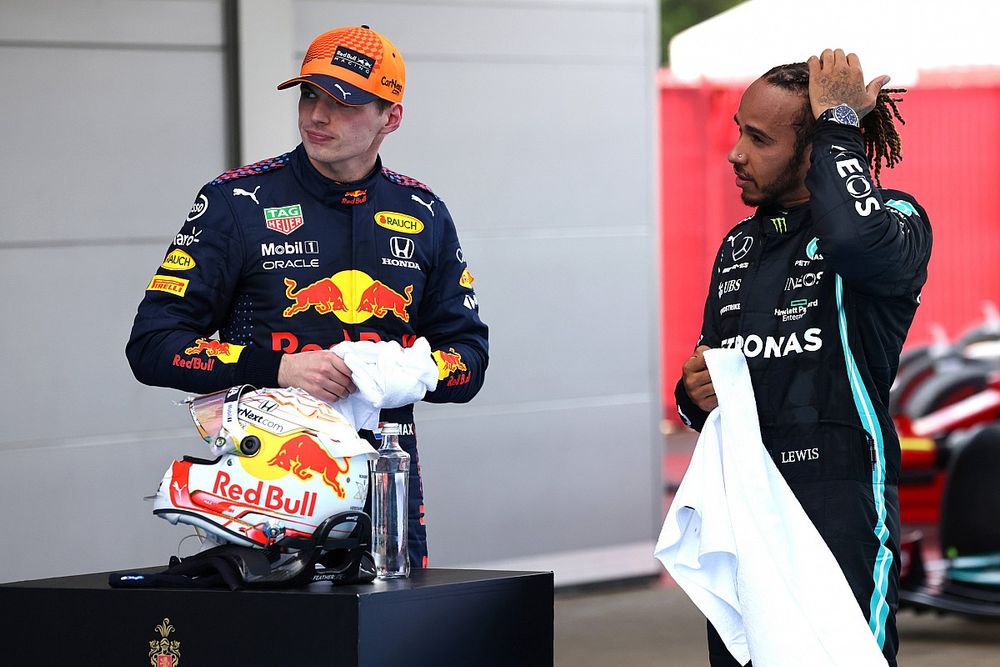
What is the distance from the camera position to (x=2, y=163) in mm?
5734

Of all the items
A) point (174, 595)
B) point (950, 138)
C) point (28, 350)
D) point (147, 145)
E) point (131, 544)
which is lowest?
→ point (131, 544)

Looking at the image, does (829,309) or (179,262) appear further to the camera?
(179,262)

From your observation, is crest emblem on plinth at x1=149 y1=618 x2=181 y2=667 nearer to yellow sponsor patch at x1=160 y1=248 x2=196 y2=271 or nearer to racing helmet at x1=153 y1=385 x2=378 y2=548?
racing helmet at x1=153 y1=385 x2=378 y2=548

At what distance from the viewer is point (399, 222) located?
3.20 meters

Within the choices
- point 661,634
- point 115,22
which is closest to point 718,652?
point 661,634

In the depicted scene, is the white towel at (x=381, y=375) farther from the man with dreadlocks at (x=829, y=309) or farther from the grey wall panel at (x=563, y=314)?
the grey wall panel at (x=563, y=314)

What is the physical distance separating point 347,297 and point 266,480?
2.04 feet

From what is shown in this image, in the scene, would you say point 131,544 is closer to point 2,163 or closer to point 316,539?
point 2,163

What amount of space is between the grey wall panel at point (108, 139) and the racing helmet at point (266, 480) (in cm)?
351

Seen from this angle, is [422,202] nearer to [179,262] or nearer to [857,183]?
[179,262]

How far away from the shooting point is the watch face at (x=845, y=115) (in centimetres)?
272

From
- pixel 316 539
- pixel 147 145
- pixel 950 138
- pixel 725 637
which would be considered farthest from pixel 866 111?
pixel 950 138

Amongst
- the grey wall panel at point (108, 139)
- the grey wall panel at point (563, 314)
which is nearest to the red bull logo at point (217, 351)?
the grey wall panel at point (108, 139)

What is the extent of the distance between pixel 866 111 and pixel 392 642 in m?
1.29
